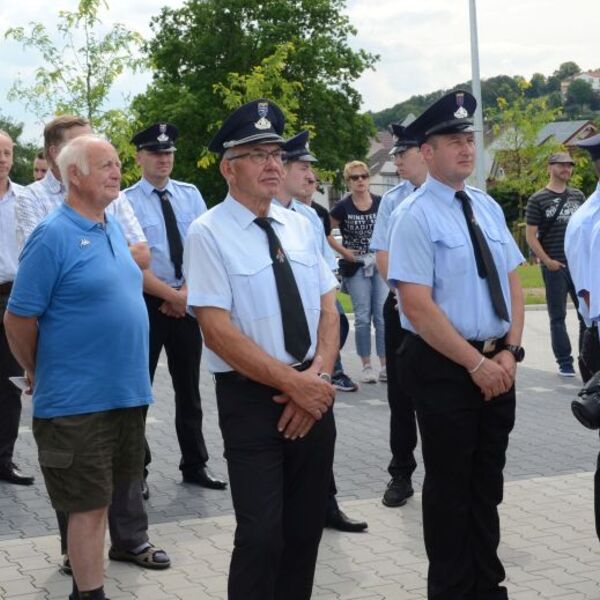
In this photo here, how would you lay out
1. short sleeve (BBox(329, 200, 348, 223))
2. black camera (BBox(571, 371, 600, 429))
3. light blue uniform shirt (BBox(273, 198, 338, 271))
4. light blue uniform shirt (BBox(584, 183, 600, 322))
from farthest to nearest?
short sleeve (BBox(329, 200, 348, 223)) < light blue uniform shirt (BBox(273, 198, 338, 271)) < light blue uniform shirt (BBox(584, 183, 600, 322)) < black camera (BBox(571, 371, 600, 429))

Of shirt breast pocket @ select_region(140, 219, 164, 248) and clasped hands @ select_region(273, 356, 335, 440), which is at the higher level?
shirt breast pocket @ select_region(140, 219, 164, 248)

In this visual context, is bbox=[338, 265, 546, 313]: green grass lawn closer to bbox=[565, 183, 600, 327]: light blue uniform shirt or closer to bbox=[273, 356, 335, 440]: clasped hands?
bbox=[565, 183, 600, 327]: light blue uniform shirt

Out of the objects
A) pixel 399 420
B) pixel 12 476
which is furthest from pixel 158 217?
pixel 12 476

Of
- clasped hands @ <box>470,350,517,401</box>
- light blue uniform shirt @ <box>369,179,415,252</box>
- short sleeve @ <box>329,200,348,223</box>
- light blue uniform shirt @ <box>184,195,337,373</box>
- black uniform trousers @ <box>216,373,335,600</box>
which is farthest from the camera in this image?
short sleeve @ <box>329,200,348,223</box>

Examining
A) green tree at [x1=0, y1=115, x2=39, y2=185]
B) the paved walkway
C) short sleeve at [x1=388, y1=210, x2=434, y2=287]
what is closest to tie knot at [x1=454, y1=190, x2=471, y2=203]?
short sleeve at [x1=388, y1=210, x2=434, y2=287]

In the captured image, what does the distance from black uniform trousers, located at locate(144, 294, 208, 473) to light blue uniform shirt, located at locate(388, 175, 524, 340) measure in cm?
246

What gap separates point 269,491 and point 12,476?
383 centimetres

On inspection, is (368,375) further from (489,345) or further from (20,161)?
(20,161)

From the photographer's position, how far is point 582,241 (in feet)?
19.9

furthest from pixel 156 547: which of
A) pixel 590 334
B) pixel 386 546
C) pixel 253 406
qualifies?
pixel 590 334

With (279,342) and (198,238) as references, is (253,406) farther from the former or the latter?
(198,238)

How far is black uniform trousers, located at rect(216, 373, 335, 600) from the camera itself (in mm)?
4363

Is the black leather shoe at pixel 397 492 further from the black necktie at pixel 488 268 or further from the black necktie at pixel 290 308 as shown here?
the black necktie at pixel 290 308

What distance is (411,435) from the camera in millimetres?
7203
